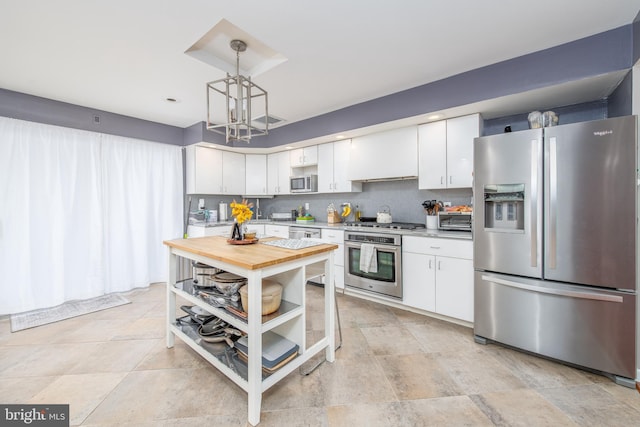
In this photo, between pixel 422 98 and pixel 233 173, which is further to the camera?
pixel 233 173

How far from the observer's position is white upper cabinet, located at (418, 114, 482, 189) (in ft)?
A: 8.95

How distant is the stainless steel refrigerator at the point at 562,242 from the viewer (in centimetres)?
176

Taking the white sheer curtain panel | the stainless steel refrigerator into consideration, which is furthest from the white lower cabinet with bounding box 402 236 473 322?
the white sheer curtain panel

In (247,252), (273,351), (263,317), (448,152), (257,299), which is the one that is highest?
(448,152)

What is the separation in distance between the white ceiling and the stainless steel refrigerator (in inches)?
28.5

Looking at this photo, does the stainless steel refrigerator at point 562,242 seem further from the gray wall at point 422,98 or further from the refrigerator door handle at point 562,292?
the gray wall at point 422,98

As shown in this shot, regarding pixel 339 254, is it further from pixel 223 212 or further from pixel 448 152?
pixel 223 212

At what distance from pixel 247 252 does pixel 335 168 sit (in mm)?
2420

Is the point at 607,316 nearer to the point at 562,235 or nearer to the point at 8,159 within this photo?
the point at 562,235

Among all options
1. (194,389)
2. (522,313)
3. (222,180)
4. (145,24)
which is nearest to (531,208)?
(522,313)

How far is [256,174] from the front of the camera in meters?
4.75

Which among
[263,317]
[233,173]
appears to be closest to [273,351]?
[263,317]

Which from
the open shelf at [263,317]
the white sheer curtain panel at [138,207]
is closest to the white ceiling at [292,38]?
the white sheer curtain panel at [138,207]

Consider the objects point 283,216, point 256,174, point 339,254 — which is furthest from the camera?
point 256,174
